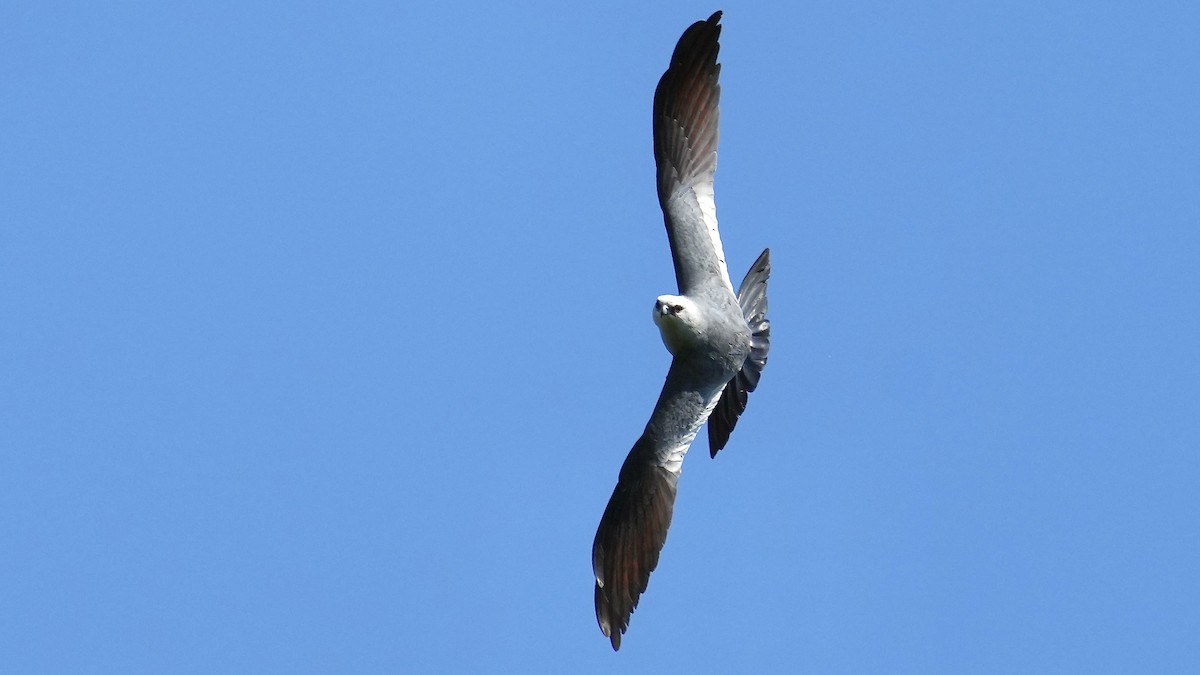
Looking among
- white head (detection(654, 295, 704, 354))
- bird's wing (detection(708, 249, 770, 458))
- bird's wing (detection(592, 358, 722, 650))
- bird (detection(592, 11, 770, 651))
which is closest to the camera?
white head (detection(654, 295, 704, 354))

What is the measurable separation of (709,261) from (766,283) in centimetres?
61

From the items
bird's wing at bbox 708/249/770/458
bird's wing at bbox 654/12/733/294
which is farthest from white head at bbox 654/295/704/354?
bird's wing at bbox 654/12/733/294

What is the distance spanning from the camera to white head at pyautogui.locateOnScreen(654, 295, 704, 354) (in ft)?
A: 46.6

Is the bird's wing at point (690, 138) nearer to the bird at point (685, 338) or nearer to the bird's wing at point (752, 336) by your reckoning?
the bird at point (685, 338)

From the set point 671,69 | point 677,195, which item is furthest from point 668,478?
point 671,69

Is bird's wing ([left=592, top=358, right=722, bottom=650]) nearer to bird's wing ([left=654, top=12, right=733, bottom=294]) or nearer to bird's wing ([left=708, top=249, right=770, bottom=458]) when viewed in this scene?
bird's wing ([left=708, top=249, right=770, bottom=458])

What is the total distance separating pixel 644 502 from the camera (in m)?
14.8

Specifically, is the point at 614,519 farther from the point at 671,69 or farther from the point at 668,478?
the point at 671,69

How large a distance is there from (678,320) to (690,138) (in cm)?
225

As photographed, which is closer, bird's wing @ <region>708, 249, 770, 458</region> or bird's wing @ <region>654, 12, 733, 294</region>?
Answer: bird's wing @ <region>708, 249, 770, 458</region>

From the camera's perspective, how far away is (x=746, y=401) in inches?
612

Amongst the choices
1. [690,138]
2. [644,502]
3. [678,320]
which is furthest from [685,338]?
[690,138]

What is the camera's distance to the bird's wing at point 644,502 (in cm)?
1466

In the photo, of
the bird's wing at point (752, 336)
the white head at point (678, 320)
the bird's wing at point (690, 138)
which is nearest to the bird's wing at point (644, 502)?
the white head at point (678, 320)
